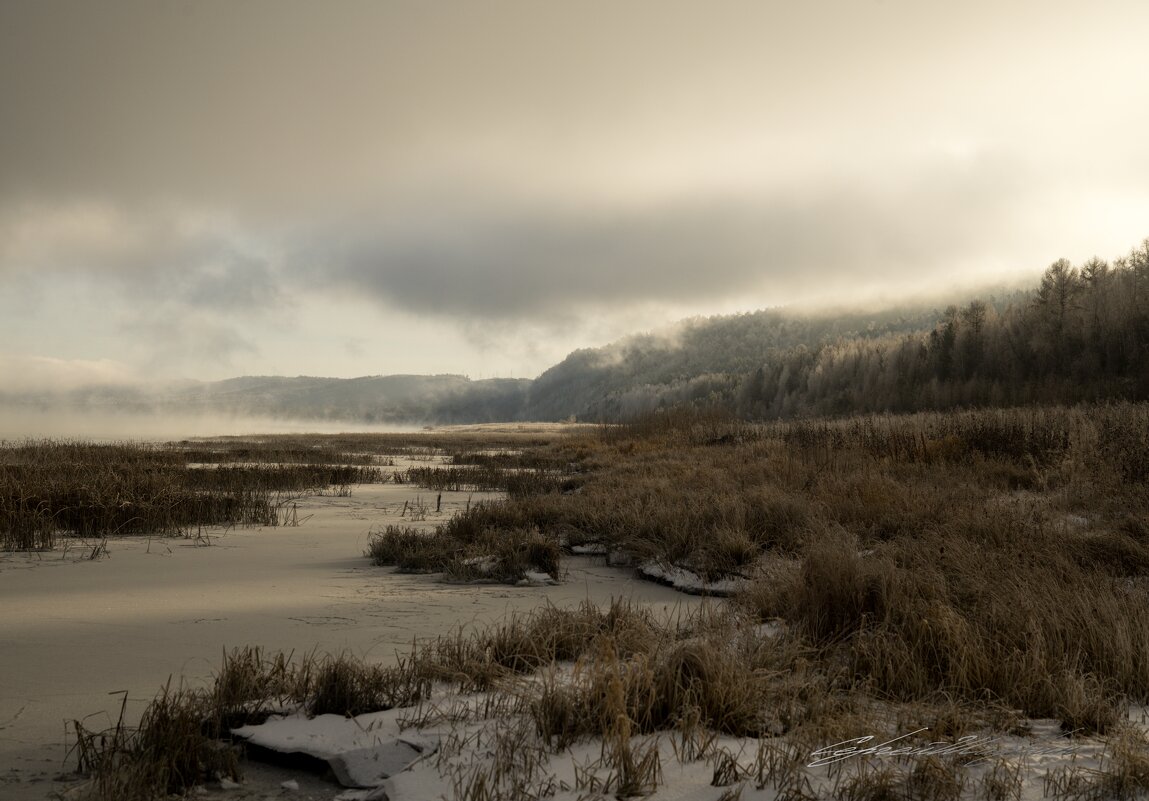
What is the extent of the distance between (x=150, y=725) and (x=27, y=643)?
2355 mm

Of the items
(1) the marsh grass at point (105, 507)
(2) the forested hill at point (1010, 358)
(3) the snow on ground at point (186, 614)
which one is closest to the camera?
(3) the snow on ground at point (186, 614)

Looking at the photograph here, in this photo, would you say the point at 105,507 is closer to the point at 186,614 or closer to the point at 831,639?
the point at 186,614

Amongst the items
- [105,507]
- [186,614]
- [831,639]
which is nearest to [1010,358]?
[831,639]

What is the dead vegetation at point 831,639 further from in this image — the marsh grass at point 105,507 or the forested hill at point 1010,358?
the forested hill at point 1010,358

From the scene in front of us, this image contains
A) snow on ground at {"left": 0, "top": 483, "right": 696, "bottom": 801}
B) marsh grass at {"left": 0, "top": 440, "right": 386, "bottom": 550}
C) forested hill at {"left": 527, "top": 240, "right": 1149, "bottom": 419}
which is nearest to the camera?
snow on ground at {"left": 0, "top": 483, "right": 696, "bottom": 801}

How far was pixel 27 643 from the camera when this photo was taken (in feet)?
14.0

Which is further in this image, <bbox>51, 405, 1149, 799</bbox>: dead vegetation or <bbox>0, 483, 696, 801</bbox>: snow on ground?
<bbox>0, 483, 696, 801</bbox>: snow on ground

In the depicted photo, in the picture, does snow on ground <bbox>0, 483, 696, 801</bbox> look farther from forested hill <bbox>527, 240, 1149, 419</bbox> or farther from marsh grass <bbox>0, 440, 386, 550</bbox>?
forested hill <bbox>527, 240, 1149, 419</bbox>

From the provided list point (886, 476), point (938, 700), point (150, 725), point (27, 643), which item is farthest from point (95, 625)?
point (886, 476)

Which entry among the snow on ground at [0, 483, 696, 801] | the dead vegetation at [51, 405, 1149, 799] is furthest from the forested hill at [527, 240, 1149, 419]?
the snow on ground at [0, 483, 696, 801]

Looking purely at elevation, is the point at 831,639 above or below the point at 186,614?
below

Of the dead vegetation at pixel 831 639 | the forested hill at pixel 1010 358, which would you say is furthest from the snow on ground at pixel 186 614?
the forested hill at pixel 1010 358

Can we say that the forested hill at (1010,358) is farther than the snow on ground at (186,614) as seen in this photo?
Yes

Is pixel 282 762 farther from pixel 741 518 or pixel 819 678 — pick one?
pixel 741 518
